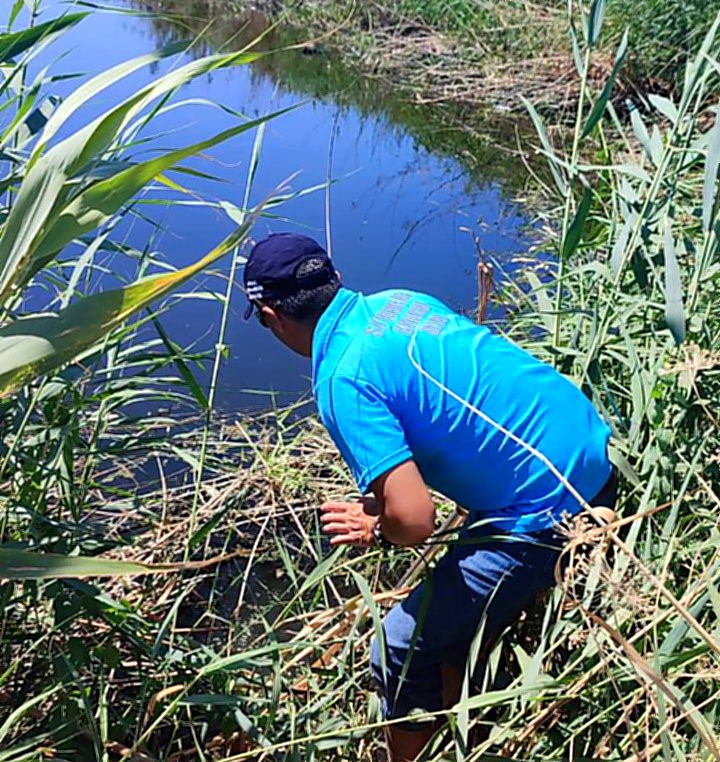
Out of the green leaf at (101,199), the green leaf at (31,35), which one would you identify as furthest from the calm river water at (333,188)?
the green leaf at (101,199)

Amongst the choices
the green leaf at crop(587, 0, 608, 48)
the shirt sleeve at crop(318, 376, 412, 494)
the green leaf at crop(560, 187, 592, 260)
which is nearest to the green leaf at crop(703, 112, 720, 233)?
the green leaf at crop(560, 187, 592, 260)

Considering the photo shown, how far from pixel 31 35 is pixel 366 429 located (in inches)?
31.1

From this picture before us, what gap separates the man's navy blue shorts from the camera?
5.33ft

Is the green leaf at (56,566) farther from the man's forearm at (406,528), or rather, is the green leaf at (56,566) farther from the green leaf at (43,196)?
the man's forearm at (406,528)

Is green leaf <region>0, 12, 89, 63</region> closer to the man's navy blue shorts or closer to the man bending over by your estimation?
the man bending over

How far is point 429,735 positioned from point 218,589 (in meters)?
1.06

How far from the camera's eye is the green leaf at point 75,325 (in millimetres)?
923

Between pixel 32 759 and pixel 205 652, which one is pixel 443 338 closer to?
pixel 205 652

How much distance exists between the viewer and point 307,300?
1634mm

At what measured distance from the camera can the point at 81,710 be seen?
1585mm

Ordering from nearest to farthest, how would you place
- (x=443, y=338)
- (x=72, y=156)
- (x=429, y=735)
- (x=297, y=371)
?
1. (x=72, y=156)
2. (x=443, y=338)
3. (x=429, y=735)
4. (x=297, y=371)

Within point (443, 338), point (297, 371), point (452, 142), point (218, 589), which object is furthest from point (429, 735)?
point (452, 142)

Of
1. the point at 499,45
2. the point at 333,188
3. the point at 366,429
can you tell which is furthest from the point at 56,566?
the point at 499,45

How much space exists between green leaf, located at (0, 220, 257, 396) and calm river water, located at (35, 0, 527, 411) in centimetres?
91
